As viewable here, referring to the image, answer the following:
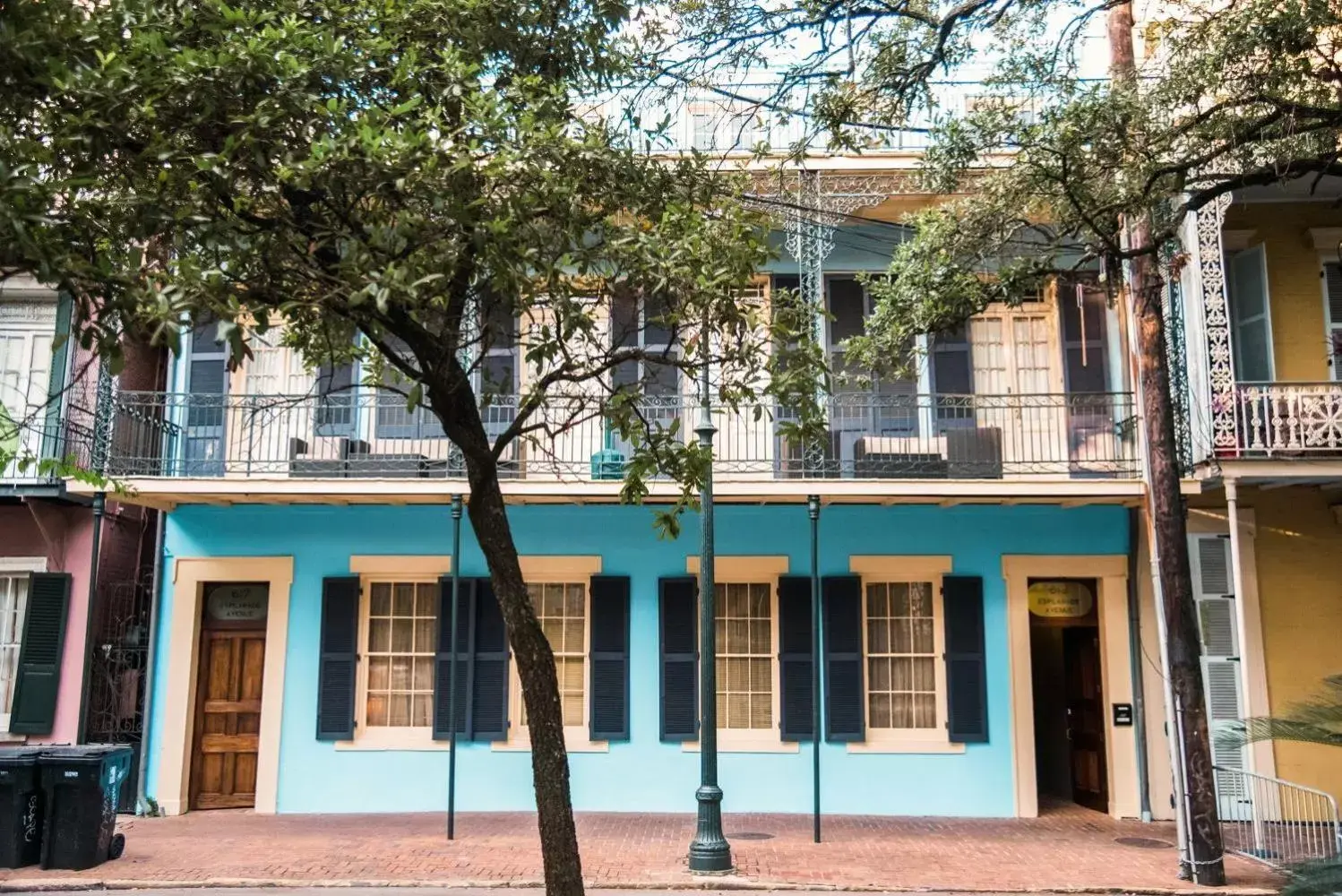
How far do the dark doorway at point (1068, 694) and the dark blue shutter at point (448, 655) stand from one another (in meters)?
6.56

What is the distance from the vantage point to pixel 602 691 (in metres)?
12.7

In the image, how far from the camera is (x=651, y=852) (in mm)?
10469

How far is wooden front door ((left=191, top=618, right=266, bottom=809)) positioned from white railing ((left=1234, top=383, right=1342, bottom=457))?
10953mm

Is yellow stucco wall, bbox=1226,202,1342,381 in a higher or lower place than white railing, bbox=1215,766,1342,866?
higher

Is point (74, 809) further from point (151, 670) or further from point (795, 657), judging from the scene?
point (795, 657)

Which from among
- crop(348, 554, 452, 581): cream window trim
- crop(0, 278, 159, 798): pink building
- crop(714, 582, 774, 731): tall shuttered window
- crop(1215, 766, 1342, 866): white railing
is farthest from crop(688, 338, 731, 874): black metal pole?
crop(0, 278, 159, 798): pink building

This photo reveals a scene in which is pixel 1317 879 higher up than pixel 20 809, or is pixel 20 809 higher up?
pixel 1317 879

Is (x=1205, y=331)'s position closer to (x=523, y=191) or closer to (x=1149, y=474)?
(x=1149, y=474)

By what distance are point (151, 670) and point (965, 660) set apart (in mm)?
9062

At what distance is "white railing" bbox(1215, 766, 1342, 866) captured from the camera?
984cm

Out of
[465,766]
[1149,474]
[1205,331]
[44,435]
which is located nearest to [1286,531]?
[1205,331]

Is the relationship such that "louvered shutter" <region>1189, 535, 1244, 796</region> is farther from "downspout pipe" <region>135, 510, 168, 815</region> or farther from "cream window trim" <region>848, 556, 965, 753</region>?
"downspout pipe" <region>135, 510, 168, 815</region>

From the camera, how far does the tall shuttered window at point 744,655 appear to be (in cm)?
1276

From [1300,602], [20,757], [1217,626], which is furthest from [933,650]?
[20,757]
